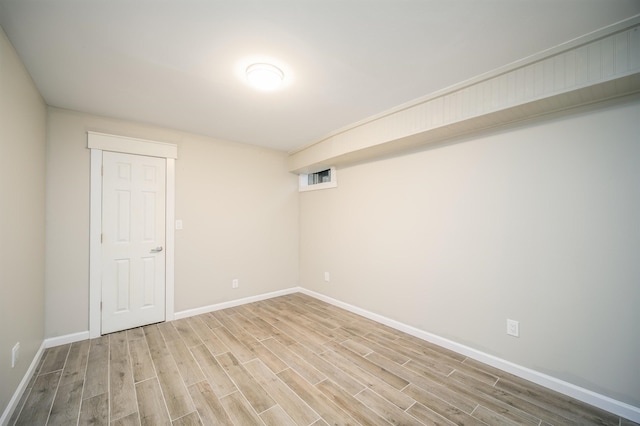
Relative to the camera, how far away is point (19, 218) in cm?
187

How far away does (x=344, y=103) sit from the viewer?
8.39 ft

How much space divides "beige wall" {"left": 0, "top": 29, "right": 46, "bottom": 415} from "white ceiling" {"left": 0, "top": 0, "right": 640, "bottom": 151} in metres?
0.25

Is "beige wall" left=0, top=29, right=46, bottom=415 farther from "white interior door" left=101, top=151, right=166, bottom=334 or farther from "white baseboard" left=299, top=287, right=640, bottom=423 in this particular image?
"white baseboard" left=299, top=287, right=640, bottom=423

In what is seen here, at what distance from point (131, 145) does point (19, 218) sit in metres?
1.41

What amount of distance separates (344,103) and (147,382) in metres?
2.99

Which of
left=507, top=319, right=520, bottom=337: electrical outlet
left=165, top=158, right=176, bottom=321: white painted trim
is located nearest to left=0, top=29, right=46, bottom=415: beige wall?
left=165, top=158, right=176, bottom=321: white painted trim

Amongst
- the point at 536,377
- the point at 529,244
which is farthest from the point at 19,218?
the point at 536,377

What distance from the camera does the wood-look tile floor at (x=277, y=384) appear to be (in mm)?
1680

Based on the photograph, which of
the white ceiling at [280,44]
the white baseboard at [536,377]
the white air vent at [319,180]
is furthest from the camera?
the white air vent at [319,180]

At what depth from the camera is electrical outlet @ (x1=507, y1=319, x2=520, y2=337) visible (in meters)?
2.14

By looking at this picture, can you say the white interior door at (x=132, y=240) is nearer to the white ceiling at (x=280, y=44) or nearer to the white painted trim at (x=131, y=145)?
the white painted trim at (x=131, y=145)

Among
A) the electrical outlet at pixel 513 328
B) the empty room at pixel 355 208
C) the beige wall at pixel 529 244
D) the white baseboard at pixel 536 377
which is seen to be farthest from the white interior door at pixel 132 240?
the electrical outlet at pixel 513 328

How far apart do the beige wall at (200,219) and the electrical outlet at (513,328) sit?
3.15 meters

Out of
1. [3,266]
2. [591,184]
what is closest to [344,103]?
[591,184]
